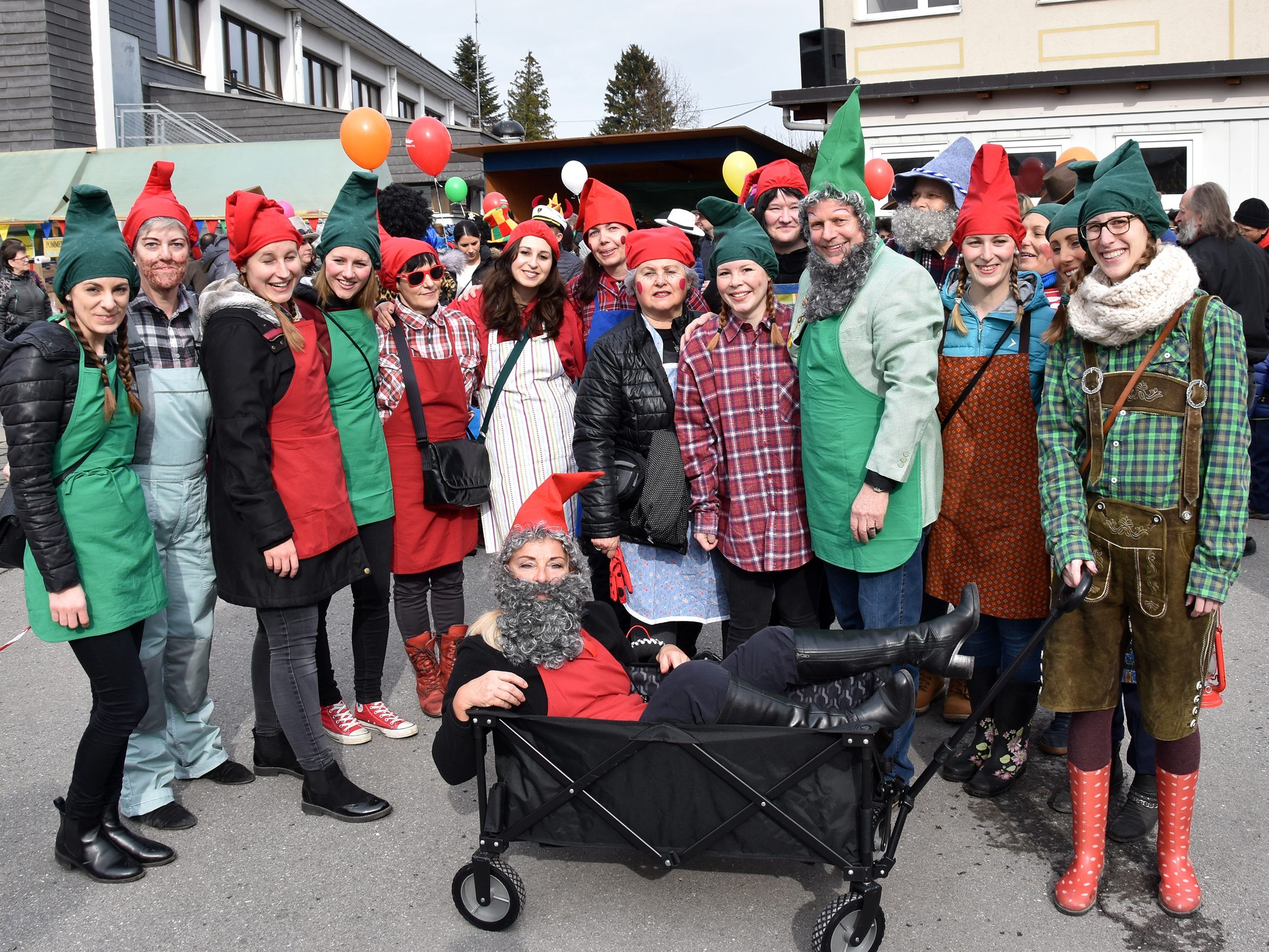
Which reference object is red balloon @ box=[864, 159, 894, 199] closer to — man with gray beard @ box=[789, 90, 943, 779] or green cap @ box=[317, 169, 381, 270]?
man with gray beard @ box=[789, 90, 943, 779]

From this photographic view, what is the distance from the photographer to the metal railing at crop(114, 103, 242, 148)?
1641cm

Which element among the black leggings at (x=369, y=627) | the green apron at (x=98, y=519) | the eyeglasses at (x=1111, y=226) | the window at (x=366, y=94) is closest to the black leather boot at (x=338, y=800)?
the black leggings at (x=369, y=627)

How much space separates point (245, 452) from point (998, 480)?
238 centimetres

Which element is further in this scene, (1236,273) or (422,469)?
(1236,273)

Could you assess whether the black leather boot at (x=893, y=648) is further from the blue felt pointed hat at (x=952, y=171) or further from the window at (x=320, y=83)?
the window at (x=320, y=83)

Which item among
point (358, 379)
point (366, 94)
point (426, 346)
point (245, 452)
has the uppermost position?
point (366, 94)

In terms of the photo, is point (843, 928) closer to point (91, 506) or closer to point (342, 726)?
point (342, 726)

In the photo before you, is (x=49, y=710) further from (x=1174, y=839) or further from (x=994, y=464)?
(x=1174, y=839)

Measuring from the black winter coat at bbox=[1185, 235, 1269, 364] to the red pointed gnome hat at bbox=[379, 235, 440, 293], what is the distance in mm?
4471

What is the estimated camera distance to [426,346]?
4.05 meters

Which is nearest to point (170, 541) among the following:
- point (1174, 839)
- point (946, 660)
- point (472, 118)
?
point (946, 660)

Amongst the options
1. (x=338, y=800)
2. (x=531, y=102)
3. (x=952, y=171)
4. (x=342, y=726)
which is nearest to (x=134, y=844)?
(x=338, y=800)

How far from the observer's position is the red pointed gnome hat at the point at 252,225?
323 cm

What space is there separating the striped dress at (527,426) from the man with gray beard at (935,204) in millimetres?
1656
